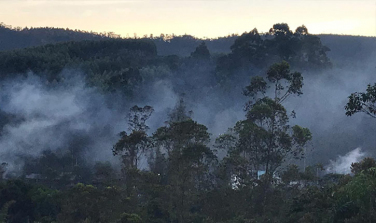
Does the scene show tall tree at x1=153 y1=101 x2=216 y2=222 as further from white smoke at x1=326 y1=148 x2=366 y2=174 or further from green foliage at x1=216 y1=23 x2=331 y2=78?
green foliage at x1=216 y1=23 x2=331 y2=78

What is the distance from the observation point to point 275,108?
3070 cm

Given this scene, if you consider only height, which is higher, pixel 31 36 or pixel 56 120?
pixel 31 36

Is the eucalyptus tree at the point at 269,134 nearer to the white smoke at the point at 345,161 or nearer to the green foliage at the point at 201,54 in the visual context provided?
the white smoke at the point at 345,161

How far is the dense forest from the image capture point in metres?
28.5

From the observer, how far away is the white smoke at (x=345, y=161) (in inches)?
2263

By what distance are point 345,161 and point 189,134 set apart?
32568 millimetres

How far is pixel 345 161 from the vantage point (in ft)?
195

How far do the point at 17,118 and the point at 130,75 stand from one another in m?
15.2

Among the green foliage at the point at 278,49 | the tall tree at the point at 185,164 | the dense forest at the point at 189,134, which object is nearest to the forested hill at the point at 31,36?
the dense forest at the point at 189,134

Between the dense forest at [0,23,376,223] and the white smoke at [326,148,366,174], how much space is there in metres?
0.21

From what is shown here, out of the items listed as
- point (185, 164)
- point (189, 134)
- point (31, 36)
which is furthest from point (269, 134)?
point (31, 36)

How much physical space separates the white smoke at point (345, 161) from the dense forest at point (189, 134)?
8.1 inches

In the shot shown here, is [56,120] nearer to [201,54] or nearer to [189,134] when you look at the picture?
[201,54]

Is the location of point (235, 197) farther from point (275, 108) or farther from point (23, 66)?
point (23, 66)
